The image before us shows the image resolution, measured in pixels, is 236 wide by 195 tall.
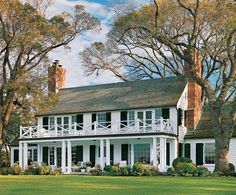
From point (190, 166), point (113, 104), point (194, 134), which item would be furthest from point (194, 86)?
point (190, 166)

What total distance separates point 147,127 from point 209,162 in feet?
17.0

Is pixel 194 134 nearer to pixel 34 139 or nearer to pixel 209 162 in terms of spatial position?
pixel 209 162

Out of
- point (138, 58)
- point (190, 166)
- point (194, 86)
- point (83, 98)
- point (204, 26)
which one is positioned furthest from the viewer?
point (138, 58)

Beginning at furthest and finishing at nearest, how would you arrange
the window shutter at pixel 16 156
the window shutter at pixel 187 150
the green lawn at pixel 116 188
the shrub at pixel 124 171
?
the window shutter at pixel 16 156 < the window shutter at pixel 187 150 < the shrub at pixel 124 171 < the green lawn at pixel 116 188

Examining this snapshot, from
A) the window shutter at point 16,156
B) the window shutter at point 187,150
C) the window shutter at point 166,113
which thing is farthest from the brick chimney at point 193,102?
the window shutter at point 16,156

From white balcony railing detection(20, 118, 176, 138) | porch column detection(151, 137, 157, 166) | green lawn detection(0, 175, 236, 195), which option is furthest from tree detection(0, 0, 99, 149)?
green lawn detection(0, 175, 236, 195)

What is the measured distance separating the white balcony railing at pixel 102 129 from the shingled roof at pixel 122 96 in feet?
4.26

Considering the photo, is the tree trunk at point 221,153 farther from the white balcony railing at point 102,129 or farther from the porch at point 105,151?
the white balcony railing at point 102,129

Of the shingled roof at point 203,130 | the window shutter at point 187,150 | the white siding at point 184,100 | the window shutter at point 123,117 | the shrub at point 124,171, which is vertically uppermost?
the white siding at point 184,100

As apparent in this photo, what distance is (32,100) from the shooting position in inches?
1566

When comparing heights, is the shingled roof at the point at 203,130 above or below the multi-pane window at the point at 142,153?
above

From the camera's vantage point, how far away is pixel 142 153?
3888cm

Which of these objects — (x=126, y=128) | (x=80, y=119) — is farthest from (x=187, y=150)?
(x=80, y=119)

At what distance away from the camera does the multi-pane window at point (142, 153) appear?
38.6 metres
